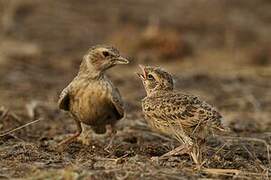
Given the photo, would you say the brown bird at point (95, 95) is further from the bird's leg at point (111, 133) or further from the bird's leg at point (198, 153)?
the bird's leg at point (198, 153)

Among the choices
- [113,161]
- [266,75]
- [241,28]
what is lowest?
[113,161]

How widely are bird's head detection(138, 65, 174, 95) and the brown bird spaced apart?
1.56 feet

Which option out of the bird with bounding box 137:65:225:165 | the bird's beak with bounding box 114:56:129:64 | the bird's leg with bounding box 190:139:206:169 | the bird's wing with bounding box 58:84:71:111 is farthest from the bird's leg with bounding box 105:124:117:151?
the bird's leg with bounding box 190:139:206:169

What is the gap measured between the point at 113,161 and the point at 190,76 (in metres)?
8.37

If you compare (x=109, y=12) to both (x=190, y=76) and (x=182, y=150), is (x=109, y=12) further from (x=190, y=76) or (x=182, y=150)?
(x=182, y=150)

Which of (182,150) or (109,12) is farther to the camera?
(109,12)

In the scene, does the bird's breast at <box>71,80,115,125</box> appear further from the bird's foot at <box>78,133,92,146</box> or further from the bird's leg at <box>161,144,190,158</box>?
the bird's leg at <box>161,144,190,158</box>

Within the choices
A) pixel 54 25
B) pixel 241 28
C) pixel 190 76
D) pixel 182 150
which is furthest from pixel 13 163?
pixel 241 28

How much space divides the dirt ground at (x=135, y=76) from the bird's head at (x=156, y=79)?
0.64m

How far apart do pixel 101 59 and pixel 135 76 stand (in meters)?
6.93

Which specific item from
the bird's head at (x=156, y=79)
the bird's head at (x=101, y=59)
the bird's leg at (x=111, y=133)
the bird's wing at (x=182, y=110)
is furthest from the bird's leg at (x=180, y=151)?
the bird's head at (x=101, y=59)

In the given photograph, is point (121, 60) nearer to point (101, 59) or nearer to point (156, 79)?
point (101, 59)

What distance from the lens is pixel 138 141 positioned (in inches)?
348

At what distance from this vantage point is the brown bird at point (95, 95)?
806 cm
